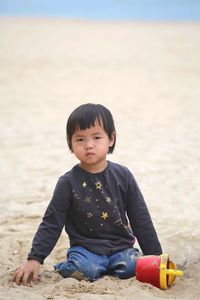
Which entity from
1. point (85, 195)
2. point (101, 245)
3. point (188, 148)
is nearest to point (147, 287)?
point (101, 245)

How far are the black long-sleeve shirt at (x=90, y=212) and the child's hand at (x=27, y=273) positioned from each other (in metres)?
0.04

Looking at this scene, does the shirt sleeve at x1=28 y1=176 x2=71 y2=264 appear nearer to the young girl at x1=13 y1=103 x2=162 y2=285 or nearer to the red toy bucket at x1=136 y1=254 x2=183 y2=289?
the young girl at x1=13 y1=103 x2=162 y2=285

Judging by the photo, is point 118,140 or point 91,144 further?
point 118,140

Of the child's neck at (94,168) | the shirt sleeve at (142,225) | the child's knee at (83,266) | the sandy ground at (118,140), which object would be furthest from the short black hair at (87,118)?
the sandy ground at (118,140)

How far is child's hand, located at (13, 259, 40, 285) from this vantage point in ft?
9.07

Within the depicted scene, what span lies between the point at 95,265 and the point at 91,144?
647 millimetres

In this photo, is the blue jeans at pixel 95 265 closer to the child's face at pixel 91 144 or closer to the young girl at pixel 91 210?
the young girl at pixel 91 210

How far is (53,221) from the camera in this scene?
2.93m

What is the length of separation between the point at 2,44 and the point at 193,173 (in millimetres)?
17053

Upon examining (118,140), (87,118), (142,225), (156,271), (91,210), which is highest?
(118,140)

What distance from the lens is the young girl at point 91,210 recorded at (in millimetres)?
2852

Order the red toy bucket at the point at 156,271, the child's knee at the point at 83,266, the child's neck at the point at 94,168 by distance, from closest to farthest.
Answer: the red toy bucket at the point at 156,271, the child's knee at the point at 83,266, the child's neck at the point at 94,168

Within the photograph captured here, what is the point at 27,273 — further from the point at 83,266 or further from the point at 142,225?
the point at 142,225

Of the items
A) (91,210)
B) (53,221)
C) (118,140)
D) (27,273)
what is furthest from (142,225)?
(118,140)
